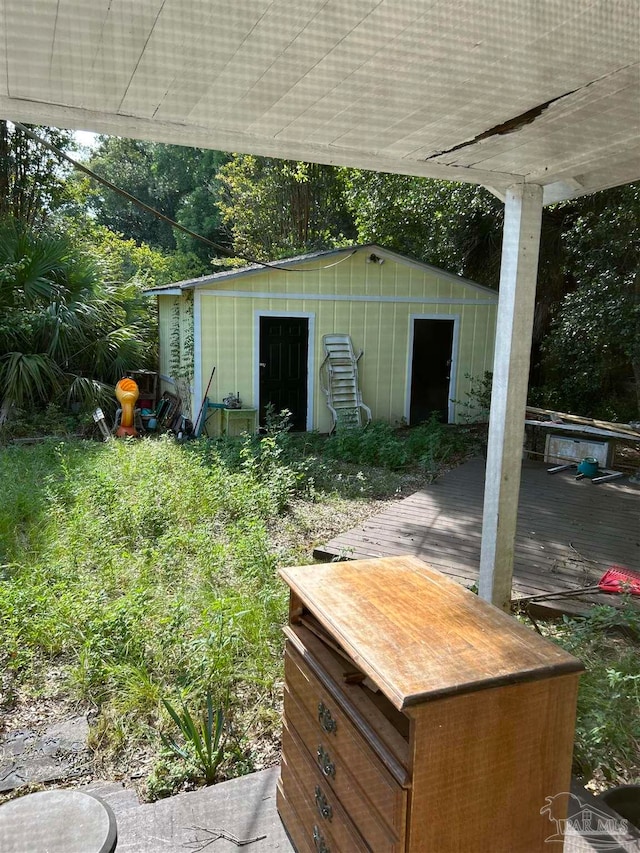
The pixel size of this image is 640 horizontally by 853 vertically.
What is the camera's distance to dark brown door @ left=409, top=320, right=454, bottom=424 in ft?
32.6

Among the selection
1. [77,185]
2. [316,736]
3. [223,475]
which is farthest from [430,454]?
[77,185]

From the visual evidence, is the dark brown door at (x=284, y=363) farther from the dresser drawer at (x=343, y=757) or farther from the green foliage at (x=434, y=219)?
the dresser drawer at (x=343, y=757)

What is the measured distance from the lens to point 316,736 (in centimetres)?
161

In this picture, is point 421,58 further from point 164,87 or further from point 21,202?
point 21,202

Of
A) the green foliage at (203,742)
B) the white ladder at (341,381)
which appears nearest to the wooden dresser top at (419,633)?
the green foliage at (203,742)

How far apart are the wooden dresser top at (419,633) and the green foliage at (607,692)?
3.44 ft

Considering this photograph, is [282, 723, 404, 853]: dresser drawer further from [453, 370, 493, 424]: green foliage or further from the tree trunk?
the tree trunk

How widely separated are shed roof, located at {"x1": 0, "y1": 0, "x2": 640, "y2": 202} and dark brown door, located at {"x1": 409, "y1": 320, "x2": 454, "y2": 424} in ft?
24.5

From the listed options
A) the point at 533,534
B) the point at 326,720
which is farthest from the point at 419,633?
the point at 533,534

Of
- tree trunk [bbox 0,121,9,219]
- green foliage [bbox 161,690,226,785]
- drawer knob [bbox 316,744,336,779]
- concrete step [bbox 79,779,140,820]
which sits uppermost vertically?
tree trunk [bbox 0,121,9,219]

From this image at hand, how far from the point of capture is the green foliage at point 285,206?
53.9 feet

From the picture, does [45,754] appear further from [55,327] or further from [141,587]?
[55,327]

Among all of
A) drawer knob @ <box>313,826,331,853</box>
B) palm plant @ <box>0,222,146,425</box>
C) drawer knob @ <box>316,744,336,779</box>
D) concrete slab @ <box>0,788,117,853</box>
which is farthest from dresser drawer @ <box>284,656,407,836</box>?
palm plant @ <box>0,222,146,425</box>

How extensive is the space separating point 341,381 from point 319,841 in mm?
7986
